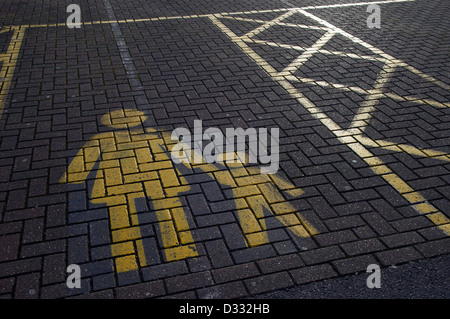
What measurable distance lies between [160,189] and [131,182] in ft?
1.09

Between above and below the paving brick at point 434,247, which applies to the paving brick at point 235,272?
above

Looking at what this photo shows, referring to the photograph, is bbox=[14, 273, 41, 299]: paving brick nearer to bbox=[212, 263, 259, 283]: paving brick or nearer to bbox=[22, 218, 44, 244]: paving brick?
bbox=[22, 218, 44, 244]: paving brick

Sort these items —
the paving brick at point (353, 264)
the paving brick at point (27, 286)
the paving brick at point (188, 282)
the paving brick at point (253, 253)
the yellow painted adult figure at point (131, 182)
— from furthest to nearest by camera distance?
1. the yellow painted adult figure at point (131, 182)
2. the paving brick at point (253, 253)
3. the paving brick at point (353, 264)
4. the paving brick at point (188, 282)
5. the paving brick at point (27, 286)

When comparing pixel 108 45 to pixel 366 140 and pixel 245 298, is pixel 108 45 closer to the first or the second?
pixel 366 140

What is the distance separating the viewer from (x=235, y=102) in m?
6.14

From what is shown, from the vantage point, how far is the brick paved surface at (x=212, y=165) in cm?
359

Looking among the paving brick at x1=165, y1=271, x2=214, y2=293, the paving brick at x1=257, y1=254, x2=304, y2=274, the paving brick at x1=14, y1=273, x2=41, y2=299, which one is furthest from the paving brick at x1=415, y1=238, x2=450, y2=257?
the paving brick at x1=14, y1=273, x2=41, y2=299

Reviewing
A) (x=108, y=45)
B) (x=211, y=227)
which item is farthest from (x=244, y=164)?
(x=108, y=45)

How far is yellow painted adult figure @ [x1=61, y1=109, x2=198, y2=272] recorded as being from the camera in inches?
147

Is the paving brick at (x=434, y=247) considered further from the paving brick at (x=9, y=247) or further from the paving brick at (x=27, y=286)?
the paving brick at (x=9, y=247)

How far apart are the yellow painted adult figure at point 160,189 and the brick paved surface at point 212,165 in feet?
0.06

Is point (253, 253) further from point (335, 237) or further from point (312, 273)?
point (335, 237)

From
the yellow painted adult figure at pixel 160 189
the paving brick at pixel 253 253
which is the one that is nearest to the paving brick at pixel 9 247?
the yellow painted adult figure at pixel 160 189

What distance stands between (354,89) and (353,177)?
7.76ft
